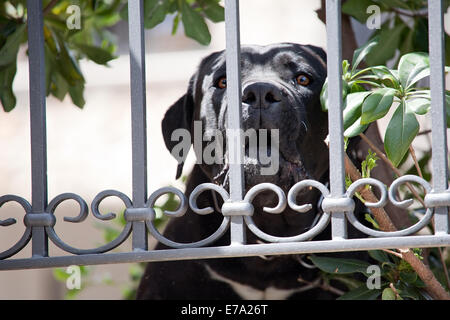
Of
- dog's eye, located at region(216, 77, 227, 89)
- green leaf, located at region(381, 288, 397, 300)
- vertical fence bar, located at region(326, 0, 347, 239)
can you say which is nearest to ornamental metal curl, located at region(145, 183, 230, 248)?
vertical fence bar, located at region(326, 0, 347, 239)

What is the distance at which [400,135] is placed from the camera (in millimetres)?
1531

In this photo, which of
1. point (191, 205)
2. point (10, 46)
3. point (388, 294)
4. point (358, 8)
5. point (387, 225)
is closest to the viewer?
point (191, 205)

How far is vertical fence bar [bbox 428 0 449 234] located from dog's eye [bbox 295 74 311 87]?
85 cm

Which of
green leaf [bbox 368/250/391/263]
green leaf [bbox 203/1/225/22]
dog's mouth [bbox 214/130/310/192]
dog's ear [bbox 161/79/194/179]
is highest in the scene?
green leaf [bbox 203/1/225/22]

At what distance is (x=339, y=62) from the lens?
1.52 meters

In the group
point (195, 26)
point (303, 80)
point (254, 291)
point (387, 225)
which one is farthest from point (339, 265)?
point (195, 26)

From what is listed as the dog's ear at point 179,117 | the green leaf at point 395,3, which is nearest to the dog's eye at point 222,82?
the dog's ear at point 179,117

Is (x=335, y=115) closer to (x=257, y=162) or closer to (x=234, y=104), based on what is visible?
(x=234, y=104)

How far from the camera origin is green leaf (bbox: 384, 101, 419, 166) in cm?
152

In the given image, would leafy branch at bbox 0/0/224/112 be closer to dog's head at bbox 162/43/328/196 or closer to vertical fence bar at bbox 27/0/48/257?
dog's head at bbox 162/43/328/196

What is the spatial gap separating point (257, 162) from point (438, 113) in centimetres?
62

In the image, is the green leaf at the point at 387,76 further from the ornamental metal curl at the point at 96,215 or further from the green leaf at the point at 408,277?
the ornamental metal curl at the point at 96,215
